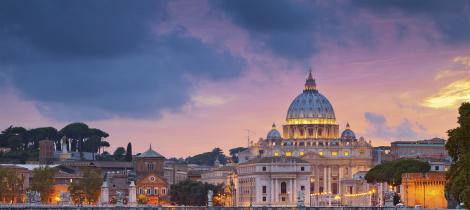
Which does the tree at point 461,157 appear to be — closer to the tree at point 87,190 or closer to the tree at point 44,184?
the tree at point 44,184

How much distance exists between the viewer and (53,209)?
107 metres

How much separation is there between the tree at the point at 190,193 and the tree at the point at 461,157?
9138cm

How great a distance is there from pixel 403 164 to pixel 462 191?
Result: 7786 centimetres

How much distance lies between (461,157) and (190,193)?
99.8 meters

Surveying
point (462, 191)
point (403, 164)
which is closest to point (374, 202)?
point (403, 164)

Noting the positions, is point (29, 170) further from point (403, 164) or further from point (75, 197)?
point (403, 164)

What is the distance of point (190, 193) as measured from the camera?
Answer: 621 ft

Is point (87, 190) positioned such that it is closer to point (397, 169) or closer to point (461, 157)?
point (397, 169)

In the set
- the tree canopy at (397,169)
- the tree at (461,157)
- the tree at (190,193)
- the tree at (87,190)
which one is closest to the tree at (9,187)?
the tree at (87,190)

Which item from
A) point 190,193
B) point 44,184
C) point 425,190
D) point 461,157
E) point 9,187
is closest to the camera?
point 461,157

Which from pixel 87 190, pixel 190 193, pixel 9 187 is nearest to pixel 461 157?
pixel 9 187

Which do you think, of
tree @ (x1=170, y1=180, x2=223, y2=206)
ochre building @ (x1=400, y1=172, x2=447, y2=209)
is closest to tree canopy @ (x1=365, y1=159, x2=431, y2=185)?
ochre building @ (x1=400, y1=172, x2=447, y2=209)

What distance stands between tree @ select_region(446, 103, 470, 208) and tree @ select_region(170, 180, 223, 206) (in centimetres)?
9138

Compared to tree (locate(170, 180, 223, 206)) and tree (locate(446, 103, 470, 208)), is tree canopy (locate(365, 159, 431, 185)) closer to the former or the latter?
tree (locate(170, 180, 223, 206))
